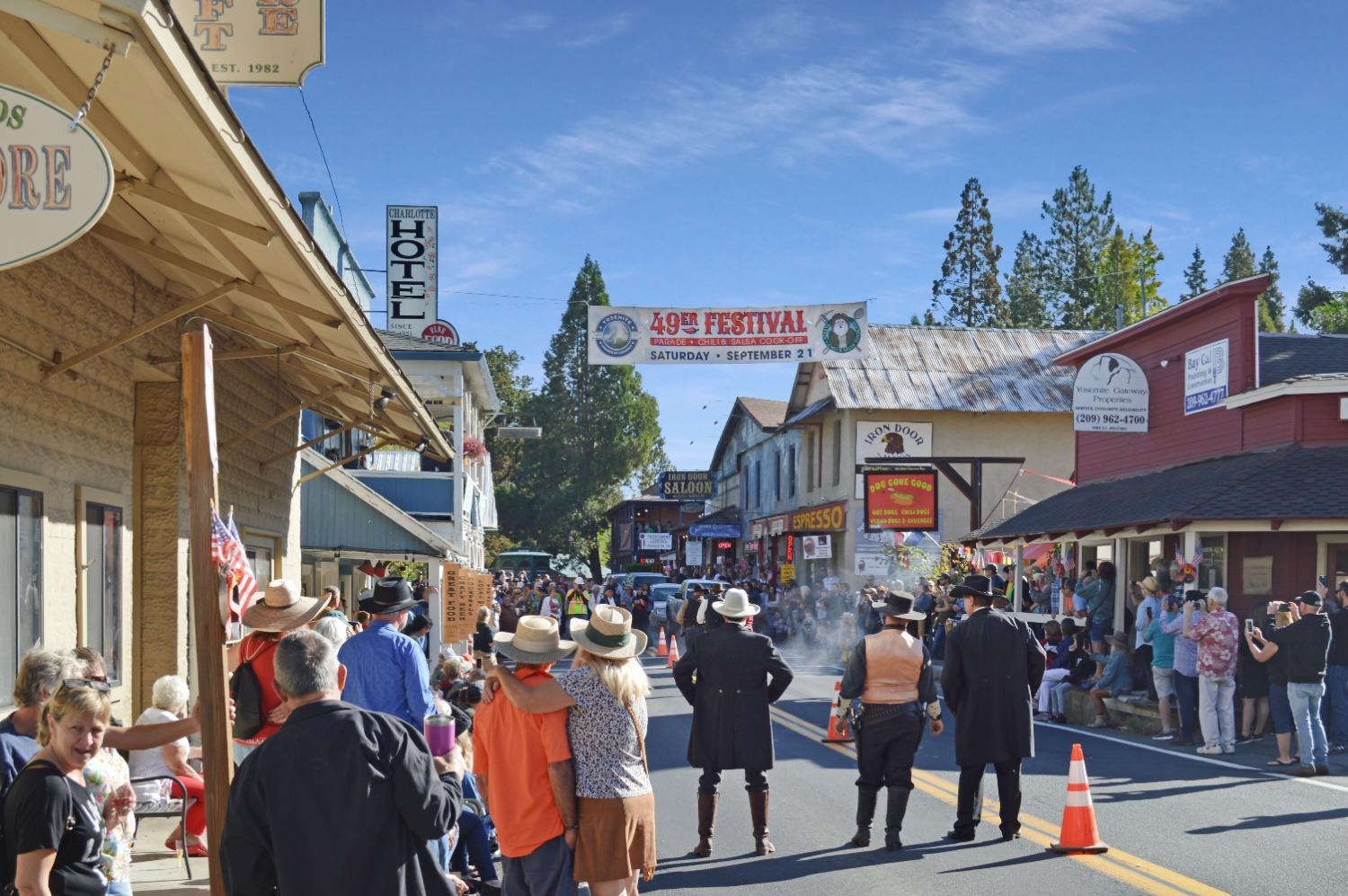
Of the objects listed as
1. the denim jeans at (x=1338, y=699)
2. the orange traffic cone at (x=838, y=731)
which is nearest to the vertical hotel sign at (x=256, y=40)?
the orange traffic cone at (x=838, y=731)

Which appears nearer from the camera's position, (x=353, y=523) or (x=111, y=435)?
(x=111, y=435)

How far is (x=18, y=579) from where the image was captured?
8008 millimetres

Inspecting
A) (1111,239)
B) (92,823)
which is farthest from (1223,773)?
(1111,239)

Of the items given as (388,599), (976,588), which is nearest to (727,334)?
(976,588)

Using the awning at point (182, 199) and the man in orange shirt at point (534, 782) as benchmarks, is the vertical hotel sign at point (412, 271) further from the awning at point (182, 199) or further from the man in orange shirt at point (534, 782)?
the man in orange shirt at point (534, 782)

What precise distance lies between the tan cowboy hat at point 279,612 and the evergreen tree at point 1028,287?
6709cm

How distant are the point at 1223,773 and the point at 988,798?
3.12m

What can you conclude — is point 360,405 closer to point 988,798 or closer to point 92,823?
point 988,798

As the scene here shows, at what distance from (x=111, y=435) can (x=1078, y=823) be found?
283 inches

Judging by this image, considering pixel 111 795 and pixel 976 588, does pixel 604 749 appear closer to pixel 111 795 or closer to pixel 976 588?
pixel 111 795

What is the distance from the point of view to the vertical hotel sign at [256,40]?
11.5m

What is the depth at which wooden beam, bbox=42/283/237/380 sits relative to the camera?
313 inches

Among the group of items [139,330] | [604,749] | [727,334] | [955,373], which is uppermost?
[955,373]

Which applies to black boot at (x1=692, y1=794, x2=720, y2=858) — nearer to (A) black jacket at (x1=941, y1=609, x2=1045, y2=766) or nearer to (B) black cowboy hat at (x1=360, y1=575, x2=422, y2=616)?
(A) black jacket at (x1=941, y1=609, x2=1045, y2=766)
